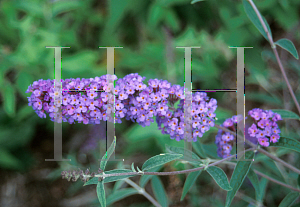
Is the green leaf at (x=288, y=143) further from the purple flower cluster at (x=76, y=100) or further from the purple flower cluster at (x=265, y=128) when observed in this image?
the purple flower cluster at (x=76, y=100)

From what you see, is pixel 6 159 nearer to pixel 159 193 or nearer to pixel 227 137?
pixel 159 193

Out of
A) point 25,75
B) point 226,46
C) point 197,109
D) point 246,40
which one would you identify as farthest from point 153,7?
point 197,109

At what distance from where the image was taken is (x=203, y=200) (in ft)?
8.01

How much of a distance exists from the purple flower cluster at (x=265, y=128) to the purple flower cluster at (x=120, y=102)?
0.21 m

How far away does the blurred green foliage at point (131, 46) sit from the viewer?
233cm

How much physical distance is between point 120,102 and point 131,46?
1945 mm

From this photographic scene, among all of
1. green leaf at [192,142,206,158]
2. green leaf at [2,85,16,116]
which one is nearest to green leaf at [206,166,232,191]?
green leaf at [192,142,206,158]

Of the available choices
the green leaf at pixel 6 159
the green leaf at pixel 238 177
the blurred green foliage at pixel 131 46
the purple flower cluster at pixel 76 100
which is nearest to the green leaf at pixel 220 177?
the green leaf at pixel 238 177

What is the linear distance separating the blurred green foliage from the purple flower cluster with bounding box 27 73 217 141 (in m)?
0.88

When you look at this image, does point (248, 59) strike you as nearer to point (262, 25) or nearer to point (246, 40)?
point (246, 40)

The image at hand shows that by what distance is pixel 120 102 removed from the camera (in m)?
1.22

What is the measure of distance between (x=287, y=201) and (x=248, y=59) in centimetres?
161

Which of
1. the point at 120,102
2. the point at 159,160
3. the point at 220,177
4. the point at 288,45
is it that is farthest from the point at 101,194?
the point at 288,45

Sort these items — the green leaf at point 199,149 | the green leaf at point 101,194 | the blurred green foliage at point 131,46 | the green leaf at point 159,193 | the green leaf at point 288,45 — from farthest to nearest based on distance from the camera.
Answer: the blurred green foliage at point 131,46 → the green leaf at point 159,193 → the green leaf at point 199,149 → the green leaf at point 288,45 → the green leaf at point 101,194
